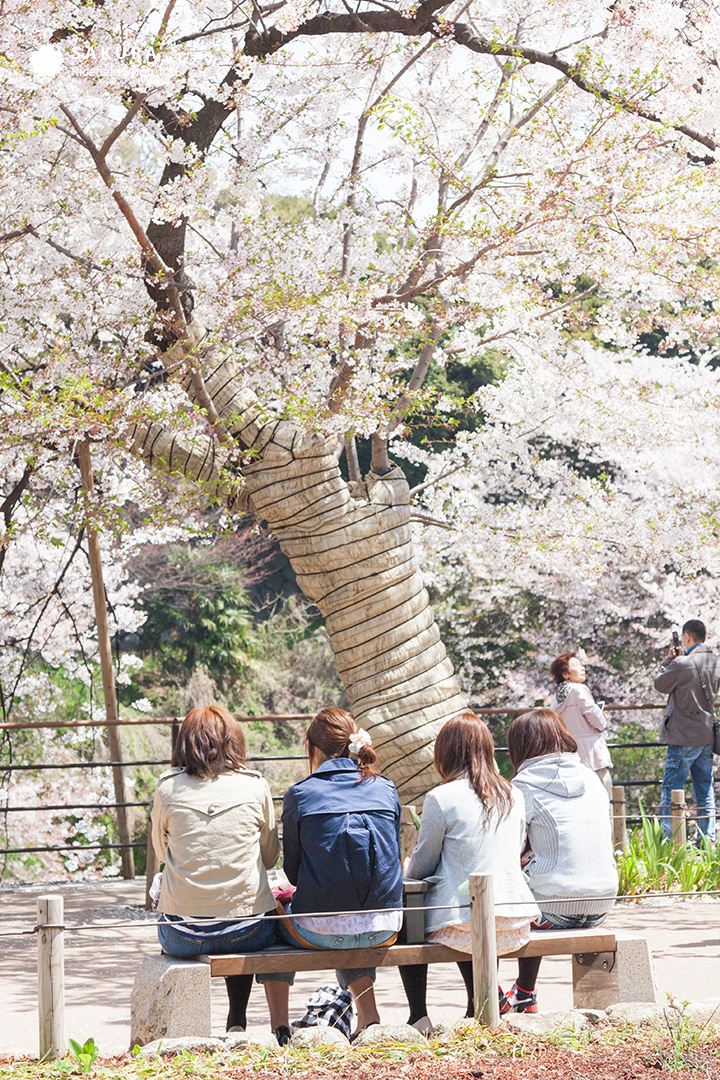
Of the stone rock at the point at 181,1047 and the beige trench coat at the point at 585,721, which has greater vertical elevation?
the beige trench coat at the point at 585,721

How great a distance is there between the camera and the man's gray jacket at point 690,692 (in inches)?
269

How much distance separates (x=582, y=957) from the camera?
140 inches

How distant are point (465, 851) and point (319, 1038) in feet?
2.35

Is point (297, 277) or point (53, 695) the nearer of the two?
point (297, 277)

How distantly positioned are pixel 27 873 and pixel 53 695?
7.23ft

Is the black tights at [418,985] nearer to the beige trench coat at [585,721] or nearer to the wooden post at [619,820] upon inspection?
the beige trench coat at [585,721]

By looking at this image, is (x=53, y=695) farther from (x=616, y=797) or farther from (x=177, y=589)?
(x=616, y=797)

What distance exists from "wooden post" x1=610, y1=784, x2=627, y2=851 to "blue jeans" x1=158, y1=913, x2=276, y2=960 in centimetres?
415

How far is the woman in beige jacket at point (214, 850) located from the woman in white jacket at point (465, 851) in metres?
0.52

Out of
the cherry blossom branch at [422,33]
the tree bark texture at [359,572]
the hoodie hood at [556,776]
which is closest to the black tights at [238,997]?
the hoodie hood at [556,776]

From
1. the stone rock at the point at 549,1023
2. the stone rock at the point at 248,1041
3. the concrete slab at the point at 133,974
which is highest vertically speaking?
the stone rock at the point at 248,1041

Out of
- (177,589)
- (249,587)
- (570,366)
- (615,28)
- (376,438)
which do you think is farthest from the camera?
(249,587)

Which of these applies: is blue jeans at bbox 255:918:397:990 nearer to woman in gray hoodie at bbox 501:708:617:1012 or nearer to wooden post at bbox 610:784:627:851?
woman in gray hoodie at bbox 501:708:617:1012

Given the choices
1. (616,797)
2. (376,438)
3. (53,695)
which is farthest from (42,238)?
(53,695)
